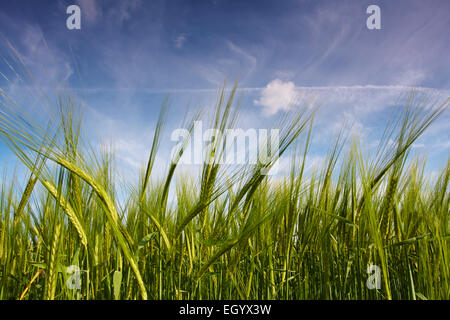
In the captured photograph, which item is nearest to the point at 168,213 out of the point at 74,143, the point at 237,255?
the point at 237,255

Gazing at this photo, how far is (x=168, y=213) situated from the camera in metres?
1.80

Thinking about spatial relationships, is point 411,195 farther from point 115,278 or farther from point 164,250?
point 115,278

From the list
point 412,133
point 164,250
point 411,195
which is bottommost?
point 164,250

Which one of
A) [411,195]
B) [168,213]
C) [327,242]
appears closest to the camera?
[327,242]

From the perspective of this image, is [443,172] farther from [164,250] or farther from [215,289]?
[164,250]

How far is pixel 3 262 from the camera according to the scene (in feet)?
5.21

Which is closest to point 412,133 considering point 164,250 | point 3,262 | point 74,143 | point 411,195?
point 411,195

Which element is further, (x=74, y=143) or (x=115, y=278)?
(x=74, y=143)
